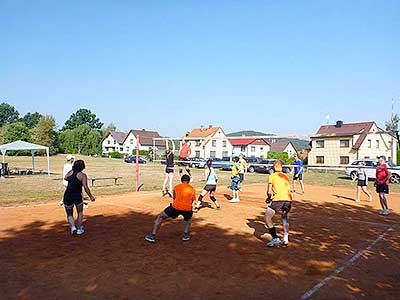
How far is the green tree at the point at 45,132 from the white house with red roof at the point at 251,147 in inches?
1406

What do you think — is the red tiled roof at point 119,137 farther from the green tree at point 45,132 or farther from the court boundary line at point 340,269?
the court boundary line at point 340,269

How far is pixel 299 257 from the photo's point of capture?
6652 mm

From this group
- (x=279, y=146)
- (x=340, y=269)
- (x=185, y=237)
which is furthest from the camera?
(x=279, y=146)

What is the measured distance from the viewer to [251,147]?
65812mm

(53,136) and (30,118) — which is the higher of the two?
(30,118)

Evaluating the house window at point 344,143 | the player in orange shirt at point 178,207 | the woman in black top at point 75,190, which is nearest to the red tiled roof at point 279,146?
the house window at point 344,143

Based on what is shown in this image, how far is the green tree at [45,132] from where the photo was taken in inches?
2638

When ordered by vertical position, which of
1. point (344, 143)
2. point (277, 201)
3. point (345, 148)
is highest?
point (344, 143)

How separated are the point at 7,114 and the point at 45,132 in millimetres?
97610

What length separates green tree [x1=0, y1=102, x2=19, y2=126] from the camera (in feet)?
484

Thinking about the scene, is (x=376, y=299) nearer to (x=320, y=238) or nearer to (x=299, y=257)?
(x=299, y=257)

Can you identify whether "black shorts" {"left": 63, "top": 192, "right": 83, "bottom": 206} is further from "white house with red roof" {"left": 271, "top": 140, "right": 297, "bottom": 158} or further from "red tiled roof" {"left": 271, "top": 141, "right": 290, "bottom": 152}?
"red tiled roof" {"left": 271, "top": 141, "right": 290, "bottom": 152}

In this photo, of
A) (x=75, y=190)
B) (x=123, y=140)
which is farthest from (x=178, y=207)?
(x=123, y=140)

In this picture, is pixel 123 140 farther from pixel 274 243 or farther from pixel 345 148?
pixel 274 243
